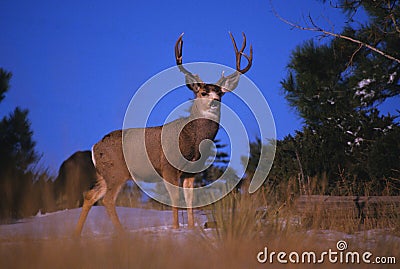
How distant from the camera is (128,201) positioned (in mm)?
8141

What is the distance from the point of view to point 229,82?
7.41m

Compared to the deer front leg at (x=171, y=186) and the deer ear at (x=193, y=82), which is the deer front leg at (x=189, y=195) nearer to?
the deer front leg at (x=171, y=186)

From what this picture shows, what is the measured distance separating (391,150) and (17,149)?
27.5 feet

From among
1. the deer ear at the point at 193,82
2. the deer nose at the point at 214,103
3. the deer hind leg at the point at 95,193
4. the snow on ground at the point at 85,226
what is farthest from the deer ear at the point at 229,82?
the deer hind leg at the point at 95,193

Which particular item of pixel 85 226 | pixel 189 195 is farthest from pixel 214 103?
pixel 85 226

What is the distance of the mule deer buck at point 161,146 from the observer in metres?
6.62

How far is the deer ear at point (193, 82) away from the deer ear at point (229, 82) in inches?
12.0

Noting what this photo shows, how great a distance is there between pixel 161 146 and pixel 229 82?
1.40 metres

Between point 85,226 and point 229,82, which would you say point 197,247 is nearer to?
point 85,226

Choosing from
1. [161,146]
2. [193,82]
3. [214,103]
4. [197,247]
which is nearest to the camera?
[197,247]

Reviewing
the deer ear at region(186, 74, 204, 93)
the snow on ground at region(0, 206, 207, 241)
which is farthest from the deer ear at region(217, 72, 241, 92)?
the snow on ground at region(0, 206, 207, 241)

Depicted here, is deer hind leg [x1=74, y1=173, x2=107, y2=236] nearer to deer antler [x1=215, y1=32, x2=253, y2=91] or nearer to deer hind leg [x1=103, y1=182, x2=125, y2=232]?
deer hind leg [x1=103, y1=182, x2=125, y2=232]

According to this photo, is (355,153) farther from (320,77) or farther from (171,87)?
(171,87)

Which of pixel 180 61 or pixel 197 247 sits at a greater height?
pixel 180 61
